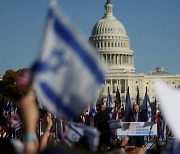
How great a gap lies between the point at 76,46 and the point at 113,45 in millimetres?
126493

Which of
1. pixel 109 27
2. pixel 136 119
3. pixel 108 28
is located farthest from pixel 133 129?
pixel 109 27

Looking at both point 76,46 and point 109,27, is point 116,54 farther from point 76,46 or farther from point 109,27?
point 76,46

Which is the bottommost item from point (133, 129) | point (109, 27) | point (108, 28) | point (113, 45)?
point (133, 129)

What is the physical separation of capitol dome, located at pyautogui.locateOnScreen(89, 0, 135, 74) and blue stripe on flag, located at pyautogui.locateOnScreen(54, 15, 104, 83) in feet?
405

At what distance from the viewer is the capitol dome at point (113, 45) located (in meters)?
129

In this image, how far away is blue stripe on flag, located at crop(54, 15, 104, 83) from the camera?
126 inches

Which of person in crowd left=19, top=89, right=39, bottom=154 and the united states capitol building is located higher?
the united states capitol building

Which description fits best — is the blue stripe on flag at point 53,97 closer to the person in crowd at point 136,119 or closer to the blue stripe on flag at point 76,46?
the blue stripe on flag at point 76,46

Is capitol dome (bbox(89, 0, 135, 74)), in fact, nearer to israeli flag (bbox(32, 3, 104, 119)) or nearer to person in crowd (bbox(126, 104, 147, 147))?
person in crowd (bbox(126, 104, 147, 147))

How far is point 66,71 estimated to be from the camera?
321 centimetres

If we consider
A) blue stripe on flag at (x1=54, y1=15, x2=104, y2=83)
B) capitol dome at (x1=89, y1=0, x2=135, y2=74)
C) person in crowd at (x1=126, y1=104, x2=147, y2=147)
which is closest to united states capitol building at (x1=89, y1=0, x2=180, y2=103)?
capitol dome at (x1=89, y1=0, x2=135, y2=74)

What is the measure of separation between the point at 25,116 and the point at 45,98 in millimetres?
123

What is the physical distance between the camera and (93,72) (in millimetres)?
3225

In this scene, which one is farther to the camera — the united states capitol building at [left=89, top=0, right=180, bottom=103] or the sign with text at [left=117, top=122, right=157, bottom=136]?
the united states capitol building at [left=89, top=0, right=180, bottom=103]
